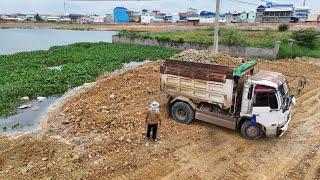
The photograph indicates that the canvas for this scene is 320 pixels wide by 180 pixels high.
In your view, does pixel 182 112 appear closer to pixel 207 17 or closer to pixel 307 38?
pixel 307 38

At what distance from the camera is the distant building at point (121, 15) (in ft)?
335

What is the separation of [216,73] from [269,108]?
7.08ft

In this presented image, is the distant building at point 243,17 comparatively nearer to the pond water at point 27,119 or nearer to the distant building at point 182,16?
the distant building at point 182,16

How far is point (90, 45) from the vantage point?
4078cm

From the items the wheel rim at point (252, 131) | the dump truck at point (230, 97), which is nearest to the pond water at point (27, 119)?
the dump truck at point (230, 97)

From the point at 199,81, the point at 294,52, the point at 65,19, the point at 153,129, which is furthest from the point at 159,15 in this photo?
the point at 153,129

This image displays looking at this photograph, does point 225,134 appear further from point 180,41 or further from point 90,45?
point 90,45

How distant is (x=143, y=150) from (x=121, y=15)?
9596 cm

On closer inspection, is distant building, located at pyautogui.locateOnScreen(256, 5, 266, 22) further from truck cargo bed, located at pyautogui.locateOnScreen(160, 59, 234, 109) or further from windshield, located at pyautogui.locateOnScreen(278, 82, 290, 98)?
windshield, located at pyautogui.locateOnScreen(278, 82, 290, 98)

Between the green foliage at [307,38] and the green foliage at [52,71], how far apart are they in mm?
12224

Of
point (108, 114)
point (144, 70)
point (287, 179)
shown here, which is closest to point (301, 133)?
point (287, 179)

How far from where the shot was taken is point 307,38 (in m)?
30.2

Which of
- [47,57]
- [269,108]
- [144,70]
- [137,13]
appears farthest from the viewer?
[137,13]

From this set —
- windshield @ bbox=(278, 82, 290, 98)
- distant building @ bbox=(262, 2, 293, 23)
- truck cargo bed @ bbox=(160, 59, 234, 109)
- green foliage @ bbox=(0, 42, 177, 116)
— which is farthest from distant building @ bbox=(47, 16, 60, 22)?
windshield @ bbox=(278, 82, 290, 98)
